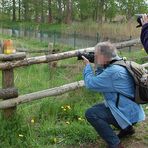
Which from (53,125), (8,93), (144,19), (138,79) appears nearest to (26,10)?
(53,125)

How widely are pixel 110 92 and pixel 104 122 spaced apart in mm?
343

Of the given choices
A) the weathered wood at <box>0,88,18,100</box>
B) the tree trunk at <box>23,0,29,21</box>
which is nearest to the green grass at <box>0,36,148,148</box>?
the weathered wood at <box>0,88,18,100</box>

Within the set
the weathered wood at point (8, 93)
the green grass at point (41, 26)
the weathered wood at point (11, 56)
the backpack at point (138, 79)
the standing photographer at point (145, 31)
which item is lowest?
the green grass at point (41, 26)

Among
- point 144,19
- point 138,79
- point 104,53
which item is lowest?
point 138,79

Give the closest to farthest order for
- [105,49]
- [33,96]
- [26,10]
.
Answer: [105,49] → [33,96] → [26,10]

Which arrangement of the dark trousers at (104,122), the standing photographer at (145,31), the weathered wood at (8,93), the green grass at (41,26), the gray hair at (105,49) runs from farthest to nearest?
the green grass at (41,26) → the weathered wood at (8,93) → the dark trousers at (104,122) → the gray hair at (105,49) → the standing photographer at (145,31)

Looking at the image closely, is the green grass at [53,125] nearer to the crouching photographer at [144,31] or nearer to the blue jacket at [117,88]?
the blue jacket at [117,88]

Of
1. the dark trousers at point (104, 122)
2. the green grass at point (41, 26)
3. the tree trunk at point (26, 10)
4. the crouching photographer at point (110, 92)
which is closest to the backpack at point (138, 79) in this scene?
the crouching photographer at point (110, 92)

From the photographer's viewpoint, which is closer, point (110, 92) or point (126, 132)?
point (110, 92)

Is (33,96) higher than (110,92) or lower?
lower

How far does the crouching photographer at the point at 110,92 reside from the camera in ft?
14.6

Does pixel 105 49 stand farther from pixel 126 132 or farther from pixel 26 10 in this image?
pixel 26 10

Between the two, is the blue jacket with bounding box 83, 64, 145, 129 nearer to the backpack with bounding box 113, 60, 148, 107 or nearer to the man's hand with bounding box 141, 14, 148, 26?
the backpack with bounding box 113, 60, 148, 107

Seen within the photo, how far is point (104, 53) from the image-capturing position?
4445 millimetres
